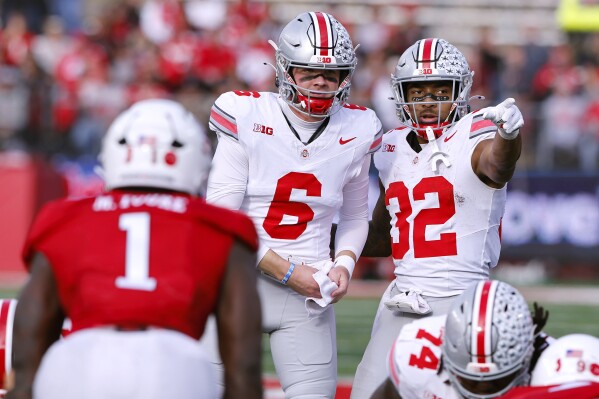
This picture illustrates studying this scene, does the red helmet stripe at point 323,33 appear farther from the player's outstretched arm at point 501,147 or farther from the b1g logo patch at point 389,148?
the player's outstretched arm at point 501,147

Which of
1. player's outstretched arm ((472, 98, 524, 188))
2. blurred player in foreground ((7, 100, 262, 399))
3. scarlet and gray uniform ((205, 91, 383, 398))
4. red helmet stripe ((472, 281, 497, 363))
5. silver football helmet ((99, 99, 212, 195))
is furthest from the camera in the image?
scarlet and gray uniform ((205, 91, 383, 398))

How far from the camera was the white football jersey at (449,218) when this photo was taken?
4.83m

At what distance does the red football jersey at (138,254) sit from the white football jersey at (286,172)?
1847 mm

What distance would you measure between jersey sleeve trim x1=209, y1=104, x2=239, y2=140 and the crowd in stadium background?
8363mm

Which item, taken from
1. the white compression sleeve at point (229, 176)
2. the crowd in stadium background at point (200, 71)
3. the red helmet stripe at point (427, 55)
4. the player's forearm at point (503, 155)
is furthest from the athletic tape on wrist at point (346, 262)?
the crowd in stadium background at point (200, 71)

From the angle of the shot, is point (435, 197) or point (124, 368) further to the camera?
point (435, 197)

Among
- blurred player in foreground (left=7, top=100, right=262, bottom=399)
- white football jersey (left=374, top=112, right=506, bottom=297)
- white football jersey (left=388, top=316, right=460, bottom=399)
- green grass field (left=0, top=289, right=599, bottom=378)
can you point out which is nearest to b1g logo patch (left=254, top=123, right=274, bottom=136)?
white football jersey (left=374, top=112, right=506, bottom=297)

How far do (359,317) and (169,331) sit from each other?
766cm

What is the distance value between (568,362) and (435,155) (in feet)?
5.21

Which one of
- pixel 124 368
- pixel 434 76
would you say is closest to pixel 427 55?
pixel 434 76

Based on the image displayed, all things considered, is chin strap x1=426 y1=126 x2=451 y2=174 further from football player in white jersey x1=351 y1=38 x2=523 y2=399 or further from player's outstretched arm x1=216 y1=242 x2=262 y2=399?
player's outstretched arm x1=216 y1=242 x2=262 y2=399

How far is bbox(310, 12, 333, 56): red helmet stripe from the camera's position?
498cm

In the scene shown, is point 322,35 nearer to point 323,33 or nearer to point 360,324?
point 323,33

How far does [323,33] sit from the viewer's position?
16.5 ft
